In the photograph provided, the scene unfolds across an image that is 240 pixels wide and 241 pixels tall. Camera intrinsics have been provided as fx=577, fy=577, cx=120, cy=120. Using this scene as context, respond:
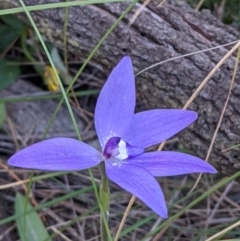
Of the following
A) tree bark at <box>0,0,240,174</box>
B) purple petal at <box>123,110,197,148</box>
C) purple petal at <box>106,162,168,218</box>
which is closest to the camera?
purple petal at <box>106,162,168,218</box>

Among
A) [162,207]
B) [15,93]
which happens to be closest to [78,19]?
[15,93]

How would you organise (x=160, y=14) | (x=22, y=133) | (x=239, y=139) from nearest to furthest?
(x=239, y=139)
(x=160, y=14)
(x=22, y=133)

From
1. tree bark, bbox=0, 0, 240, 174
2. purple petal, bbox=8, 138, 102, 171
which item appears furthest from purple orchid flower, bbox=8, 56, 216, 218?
tree bark, bbox=0, 0, 240, 174

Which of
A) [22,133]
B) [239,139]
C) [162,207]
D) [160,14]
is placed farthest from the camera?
[22,133]

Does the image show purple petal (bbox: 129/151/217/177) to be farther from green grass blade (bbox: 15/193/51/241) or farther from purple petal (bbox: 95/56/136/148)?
green grass blade (bbox: 15/193/51/241)

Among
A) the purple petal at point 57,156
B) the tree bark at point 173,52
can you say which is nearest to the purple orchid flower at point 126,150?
the purple petal at point 57,156

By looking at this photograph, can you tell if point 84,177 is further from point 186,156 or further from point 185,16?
point 186,156

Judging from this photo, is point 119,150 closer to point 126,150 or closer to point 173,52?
point 126,150

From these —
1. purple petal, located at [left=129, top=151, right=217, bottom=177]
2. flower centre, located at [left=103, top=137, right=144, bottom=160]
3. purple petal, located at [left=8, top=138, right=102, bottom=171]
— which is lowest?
purple petal, located at [left=8, top=138, right=102, bottom=171]
